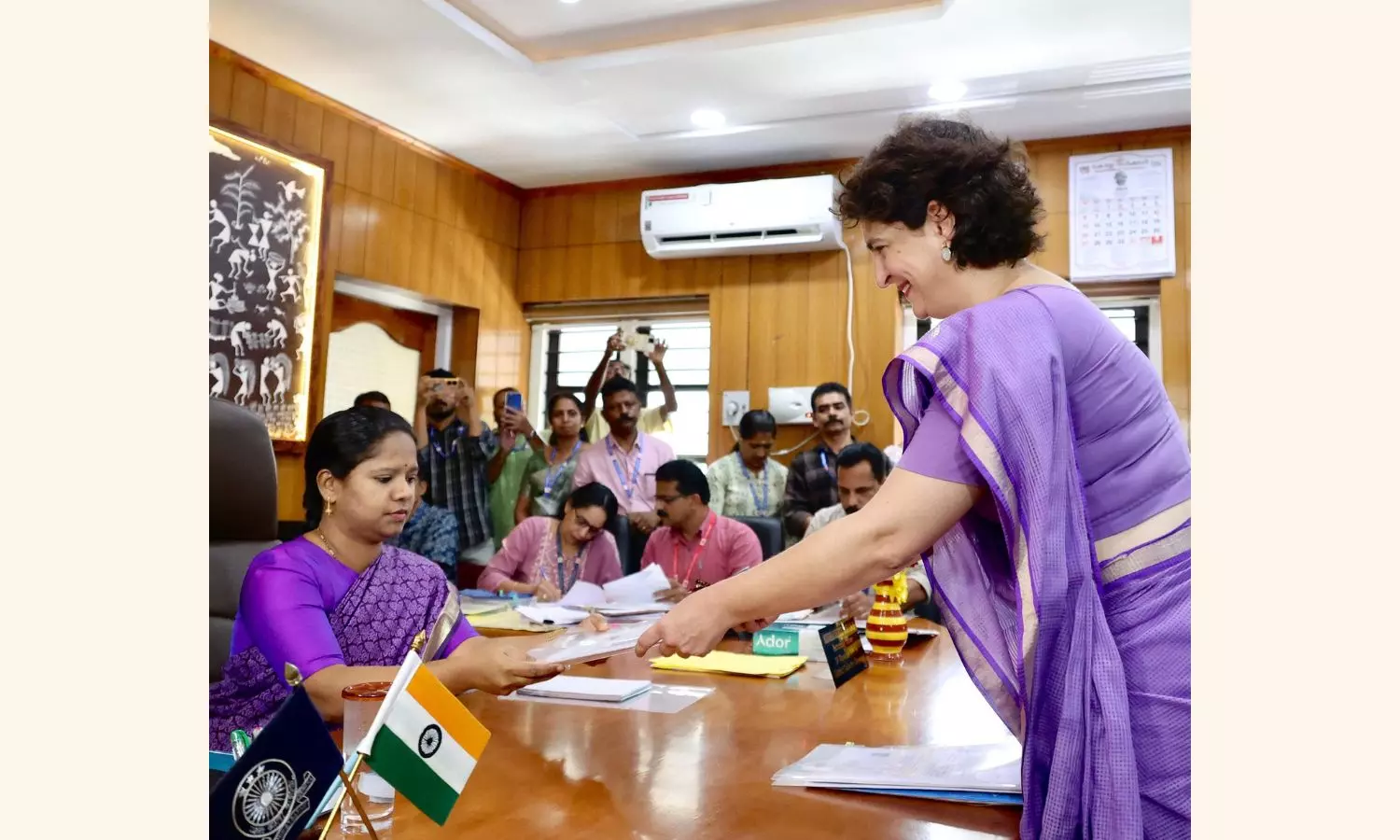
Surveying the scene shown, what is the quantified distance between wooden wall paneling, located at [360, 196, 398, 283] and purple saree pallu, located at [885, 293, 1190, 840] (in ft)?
14.9

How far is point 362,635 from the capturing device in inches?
66.4

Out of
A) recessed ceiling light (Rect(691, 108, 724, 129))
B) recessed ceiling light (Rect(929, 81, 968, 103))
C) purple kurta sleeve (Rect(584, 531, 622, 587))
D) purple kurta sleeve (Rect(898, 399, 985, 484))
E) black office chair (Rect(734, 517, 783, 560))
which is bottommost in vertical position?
purple kurta sleeve (Rect(584, 531, 622, 587))

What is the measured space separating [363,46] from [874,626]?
3.42 meters

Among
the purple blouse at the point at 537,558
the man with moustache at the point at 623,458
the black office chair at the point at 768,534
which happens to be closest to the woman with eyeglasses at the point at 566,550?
the purple blouse at the point at 537,558

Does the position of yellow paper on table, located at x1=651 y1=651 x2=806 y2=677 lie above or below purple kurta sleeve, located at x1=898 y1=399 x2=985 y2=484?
below

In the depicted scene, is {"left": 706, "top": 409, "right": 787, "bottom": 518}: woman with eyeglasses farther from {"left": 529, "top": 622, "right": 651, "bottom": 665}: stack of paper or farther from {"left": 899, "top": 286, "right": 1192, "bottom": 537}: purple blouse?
{"left": 899, "top": 286, "right": 1192, "bottom": 537}: purple blouse

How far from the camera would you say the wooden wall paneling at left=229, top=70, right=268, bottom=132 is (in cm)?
428

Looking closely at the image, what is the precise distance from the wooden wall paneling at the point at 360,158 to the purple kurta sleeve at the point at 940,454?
4.52 m

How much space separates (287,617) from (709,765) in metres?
0.77

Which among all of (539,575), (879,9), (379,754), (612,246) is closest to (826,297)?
(612,246)

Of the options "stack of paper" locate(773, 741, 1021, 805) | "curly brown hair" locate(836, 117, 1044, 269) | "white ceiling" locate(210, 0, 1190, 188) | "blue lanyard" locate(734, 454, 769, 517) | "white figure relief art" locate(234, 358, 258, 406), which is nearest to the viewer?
"stack of paper" locate(773, 741, 1021, 805)

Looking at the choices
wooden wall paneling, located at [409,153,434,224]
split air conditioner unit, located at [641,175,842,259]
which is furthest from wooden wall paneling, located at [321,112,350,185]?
split air conditioner unit, located at [641,175,842,259]

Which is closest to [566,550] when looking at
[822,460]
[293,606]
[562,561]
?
[562,561]

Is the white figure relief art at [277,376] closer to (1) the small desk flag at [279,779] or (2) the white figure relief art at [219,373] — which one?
(2) the white figure relief art at [219,373]
